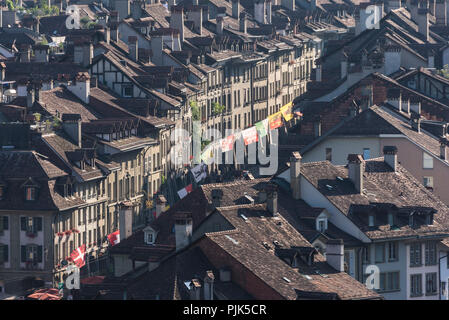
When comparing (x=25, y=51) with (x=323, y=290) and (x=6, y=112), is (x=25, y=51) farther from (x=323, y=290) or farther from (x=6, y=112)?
(x=323, y=290)

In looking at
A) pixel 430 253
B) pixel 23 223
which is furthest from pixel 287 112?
pixel 430 253

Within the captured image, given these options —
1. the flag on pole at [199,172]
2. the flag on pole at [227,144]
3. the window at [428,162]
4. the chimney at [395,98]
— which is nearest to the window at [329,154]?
the window at [428,162]

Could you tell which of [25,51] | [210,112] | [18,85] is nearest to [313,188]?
[18,85]

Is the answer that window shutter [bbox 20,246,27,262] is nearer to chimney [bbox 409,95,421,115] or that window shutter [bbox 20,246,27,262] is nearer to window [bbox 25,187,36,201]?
window [bbox 25,187,36,201]

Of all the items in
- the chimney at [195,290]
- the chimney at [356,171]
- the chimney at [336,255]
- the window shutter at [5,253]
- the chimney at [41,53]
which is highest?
the chimney at [41,53]

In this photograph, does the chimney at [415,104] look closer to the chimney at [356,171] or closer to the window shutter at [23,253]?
the chimney at [356,171]
